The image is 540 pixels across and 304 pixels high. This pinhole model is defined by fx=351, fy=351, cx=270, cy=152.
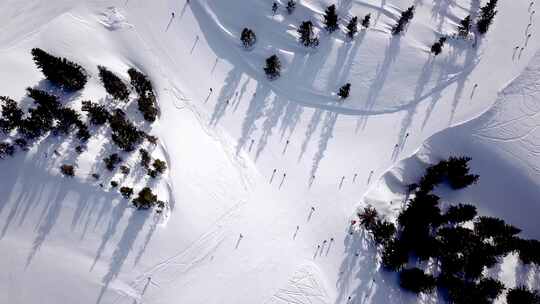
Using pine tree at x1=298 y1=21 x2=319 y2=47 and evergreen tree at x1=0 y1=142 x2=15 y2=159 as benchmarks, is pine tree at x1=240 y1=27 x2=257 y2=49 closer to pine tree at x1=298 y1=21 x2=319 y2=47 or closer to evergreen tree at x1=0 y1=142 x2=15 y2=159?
pine tree at x1=298 y1=21 x2=319 y2=47

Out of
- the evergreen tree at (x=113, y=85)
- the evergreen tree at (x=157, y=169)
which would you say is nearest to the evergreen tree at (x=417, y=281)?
the evergreen tree at (x=157, y=169)

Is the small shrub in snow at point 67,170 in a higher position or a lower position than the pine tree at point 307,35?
lower

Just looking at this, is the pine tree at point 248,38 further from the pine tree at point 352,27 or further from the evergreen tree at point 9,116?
the evergreen tree at point 9,116

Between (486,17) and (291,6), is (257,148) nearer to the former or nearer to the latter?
(291,6)

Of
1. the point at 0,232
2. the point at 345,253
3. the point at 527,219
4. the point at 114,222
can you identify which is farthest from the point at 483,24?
the point at 0,232

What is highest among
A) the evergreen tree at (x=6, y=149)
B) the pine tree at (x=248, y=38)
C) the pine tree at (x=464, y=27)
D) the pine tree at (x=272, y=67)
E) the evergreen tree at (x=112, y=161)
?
the pine tree at (x=464, y=27)

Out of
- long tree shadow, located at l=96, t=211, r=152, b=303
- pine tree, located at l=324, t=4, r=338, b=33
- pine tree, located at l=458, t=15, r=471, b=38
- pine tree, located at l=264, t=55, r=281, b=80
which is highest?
pine tree, located at l=458, t=15, r=471, b=38

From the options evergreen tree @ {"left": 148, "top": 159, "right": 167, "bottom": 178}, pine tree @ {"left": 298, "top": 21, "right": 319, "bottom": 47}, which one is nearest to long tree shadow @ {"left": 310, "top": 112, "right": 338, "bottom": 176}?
pine tree @ {"left": 298, "top": 21, "right": 319, "bottom": 47}
